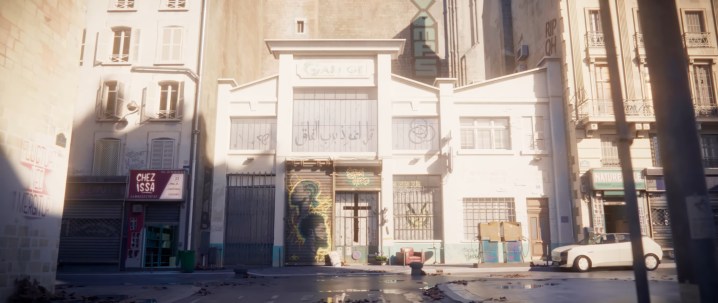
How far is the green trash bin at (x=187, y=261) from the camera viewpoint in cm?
2069

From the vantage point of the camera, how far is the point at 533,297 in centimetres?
1006

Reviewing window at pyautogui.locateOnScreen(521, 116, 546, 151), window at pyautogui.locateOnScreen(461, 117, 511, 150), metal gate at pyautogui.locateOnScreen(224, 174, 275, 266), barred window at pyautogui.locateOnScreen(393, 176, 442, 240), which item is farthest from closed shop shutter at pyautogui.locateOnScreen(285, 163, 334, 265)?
window at pyautogui.locateOnScreen(521, 116, 546, 151)

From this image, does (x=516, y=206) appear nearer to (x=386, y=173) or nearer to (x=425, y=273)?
(x=386, y=173)

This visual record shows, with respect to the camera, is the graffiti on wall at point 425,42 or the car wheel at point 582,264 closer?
the car wheel at point 582,264

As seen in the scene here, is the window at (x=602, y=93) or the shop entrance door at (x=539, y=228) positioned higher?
the window at (x=602, y=93)

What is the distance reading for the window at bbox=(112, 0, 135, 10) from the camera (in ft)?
83.0

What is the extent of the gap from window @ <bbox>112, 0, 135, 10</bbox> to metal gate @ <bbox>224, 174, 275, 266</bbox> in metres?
9.89

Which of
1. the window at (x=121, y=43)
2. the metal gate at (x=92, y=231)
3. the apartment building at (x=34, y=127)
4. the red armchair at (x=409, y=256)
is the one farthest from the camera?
the window at (x=121, y=43)

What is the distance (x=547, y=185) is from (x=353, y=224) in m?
9.23

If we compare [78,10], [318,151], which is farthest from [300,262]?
[78,10]

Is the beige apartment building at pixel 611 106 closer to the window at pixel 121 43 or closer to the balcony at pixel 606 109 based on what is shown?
the balcony at pixel 606 109

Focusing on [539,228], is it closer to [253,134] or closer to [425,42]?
[253,134]

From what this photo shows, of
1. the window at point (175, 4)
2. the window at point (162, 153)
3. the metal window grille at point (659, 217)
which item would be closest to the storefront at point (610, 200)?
the metal window grille at point (659, 217)

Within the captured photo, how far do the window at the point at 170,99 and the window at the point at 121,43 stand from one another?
2.41m
